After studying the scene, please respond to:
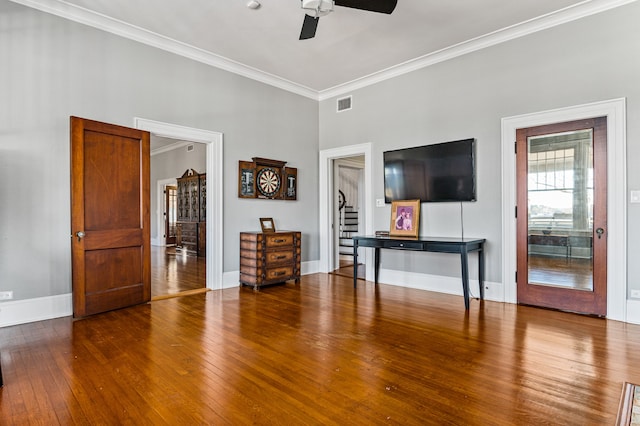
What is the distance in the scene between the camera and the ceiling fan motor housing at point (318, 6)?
287cm

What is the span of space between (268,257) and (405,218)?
6.89ft

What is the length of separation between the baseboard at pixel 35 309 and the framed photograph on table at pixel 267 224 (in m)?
2.56

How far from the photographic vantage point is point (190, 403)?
6.57 feet

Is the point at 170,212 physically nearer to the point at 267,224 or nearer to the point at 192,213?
the point at 192,213

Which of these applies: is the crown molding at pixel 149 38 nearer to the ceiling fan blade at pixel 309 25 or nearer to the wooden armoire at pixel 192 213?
the ceiling fan blade at pixel 309 25

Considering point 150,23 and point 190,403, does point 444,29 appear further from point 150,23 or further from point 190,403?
point 190,403

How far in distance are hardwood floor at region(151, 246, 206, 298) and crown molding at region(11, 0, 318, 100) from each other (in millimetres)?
3286

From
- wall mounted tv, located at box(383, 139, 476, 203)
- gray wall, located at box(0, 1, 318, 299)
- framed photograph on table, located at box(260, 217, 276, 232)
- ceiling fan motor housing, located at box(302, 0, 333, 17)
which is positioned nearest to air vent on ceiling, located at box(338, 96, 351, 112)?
wall mounted tv, located at box(383, 139, 476, 203)

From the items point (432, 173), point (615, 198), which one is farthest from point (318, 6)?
point (615, 198)

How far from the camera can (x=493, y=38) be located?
4.38 meters

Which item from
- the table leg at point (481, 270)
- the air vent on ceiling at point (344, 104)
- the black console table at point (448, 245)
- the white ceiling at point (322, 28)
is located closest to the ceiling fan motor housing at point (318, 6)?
the white ceiling at point (322, 28)

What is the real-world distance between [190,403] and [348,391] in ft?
3.06

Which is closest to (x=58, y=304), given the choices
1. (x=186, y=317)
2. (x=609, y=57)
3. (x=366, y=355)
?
(x=186, y=317)

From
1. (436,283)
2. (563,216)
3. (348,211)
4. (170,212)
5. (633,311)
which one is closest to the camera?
(633,311)
